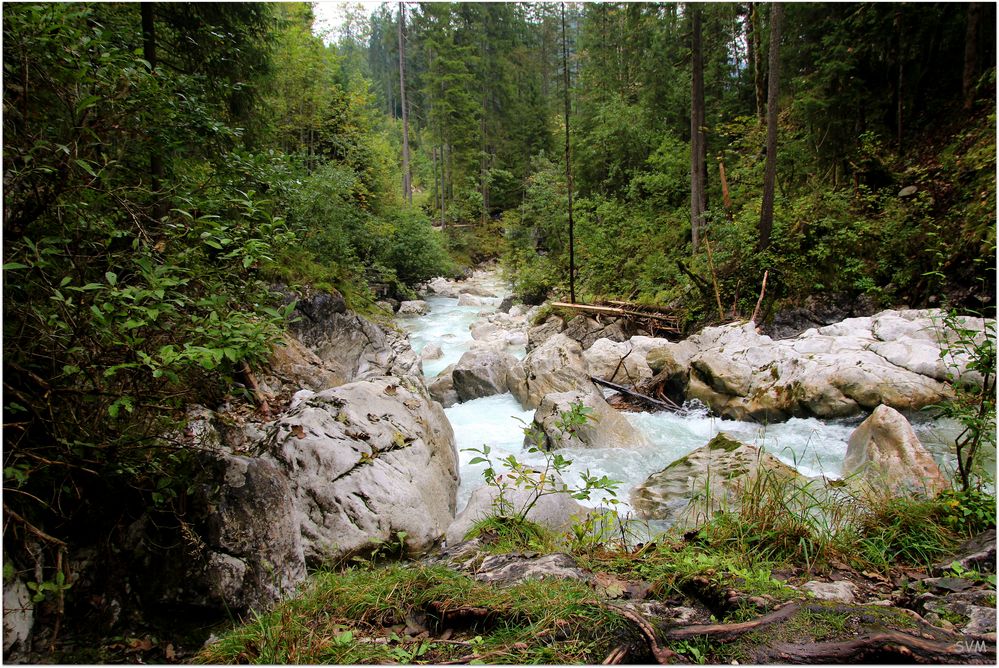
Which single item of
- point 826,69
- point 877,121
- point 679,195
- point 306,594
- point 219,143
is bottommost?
point 306,594

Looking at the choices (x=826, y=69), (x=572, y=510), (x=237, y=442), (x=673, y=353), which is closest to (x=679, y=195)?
(x=826, y=69)

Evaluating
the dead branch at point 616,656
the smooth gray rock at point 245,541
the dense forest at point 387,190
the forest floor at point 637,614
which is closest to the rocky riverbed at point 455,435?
A: the smooth gray rock at point 245,541

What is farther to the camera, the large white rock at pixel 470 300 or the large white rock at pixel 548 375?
the large white rock at pixel 470 300

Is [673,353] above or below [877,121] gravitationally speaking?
below

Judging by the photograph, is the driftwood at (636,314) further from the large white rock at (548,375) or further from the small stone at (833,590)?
the small stone at (833,590)

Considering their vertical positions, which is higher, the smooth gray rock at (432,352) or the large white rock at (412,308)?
the large white rock at (412,308)

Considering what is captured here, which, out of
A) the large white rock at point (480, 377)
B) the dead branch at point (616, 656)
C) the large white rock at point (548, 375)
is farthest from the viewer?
the large white rock at point (480, 377)

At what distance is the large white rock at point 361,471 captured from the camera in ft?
12.3

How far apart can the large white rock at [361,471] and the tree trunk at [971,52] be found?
14.5 meters

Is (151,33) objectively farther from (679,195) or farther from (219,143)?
(679,195)

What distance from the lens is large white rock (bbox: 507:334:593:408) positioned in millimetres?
9188

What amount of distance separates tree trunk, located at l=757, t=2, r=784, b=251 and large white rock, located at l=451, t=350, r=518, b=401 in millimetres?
6886

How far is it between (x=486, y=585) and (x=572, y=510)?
2173 mm

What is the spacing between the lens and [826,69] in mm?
12141
